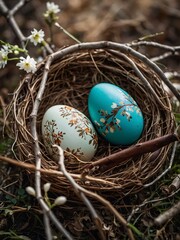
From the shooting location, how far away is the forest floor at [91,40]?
1.81 m

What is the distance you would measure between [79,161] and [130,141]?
0.30m

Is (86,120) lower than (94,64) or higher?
lower

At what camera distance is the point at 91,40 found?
3160 mm

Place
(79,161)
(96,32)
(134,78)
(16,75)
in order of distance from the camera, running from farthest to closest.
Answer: (96,32)
(16,75)
(134,78)
(79,161)

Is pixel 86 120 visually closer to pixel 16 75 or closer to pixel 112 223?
pixel 112 223

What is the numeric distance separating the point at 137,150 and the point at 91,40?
160cm

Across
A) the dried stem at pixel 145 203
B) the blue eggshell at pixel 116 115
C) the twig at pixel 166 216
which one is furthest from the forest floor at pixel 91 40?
the blue eggshell at pixel 116 115

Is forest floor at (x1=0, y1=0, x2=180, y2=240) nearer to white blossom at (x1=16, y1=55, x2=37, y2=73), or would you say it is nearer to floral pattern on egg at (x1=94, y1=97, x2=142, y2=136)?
white blossom at (x1=16, y1=55, x2=37, y2=73)

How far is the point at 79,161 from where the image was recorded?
72.6 inches

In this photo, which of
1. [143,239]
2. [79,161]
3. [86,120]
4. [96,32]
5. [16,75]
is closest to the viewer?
[143,239]

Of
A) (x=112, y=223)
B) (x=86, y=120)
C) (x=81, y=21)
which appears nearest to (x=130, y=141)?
(x=86, y=120)

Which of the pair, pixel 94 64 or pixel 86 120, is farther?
pixel 94 64

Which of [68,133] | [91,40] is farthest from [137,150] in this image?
[91,40]

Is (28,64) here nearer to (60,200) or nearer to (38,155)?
(38,155)
